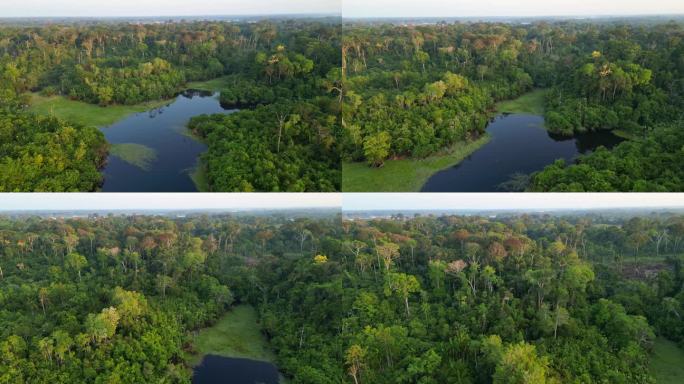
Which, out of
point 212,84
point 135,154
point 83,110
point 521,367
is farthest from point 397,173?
point 83,110

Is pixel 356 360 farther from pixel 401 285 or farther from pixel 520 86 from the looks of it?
pixel 520 86

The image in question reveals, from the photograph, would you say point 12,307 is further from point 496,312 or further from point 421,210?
point 496,312

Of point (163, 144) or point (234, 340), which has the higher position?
point (163, 144)

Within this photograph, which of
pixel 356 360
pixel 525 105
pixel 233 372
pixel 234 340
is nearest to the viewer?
pixel 356 360

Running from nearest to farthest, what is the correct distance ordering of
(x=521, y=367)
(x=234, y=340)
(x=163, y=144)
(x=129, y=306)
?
(x=521, y=367) < (x=129, y=306) < (x=234, y=340) < (x=163, y=144)

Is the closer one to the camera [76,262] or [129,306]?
[129,306]
